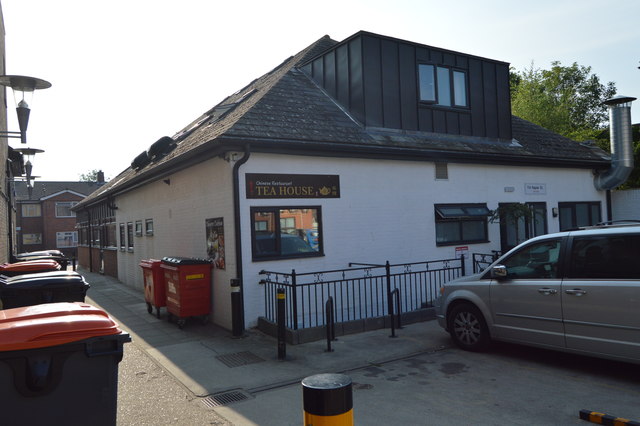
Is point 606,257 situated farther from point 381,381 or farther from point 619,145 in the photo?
point 619,145

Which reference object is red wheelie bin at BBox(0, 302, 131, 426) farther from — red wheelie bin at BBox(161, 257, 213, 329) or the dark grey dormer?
the dark grey dormer

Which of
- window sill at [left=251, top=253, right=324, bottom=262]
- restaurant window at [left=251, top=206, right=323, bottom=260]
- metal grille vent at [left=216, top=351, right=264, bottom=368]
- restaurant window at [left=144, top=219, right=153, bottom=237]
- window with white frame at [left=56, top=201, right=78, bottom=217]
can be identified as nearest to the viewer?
metal grille vent at [left=216, top=351, right=264, bottom=368]

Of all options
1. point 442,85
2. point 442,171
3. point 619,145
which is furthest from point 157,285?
point 619,145

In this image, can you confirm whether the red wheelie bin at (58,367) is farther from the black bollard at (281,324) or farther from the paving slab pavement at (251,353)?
the black bollard at (281,324)

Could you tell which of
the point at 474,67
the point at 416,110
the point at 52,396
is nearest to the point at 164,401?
the point at 52,396

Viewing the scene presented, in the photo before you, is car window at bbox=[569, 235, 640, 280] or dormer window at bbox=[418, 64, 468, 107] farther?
dormer window at bbox=[418, 64, 468, 107]

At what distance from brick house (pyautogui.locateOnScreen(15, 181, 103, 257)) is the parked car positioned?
155ft

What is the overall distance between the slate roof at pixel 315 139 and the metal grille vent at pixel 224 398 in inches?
173

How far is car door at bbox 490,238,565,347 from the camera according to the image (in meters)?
5.95

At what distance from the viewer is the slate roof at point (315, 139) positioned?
29.3ft

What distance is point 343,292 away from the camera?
9.80m

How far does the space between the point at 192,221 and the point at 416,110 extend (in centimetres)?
628

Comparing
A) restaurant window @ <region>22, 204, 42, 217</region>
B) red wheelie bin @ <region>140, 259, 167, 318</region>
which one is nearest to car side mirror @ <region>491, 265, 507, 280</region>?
red wheelie bin @ <region>140, 259, 167, 318</region>

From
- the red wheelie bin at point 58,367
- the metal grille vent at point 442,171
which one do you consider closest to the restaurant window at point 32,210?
the metal grille vent at point 442,171
